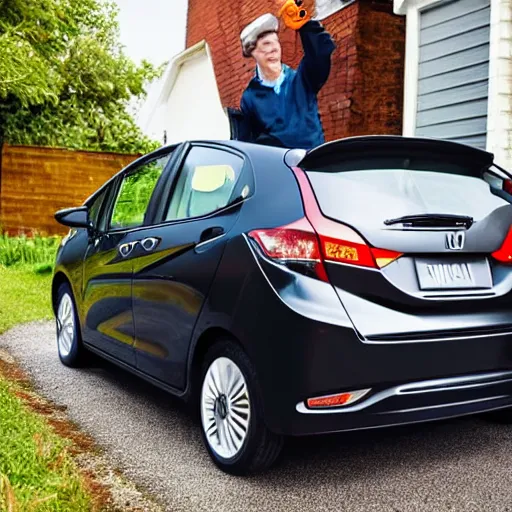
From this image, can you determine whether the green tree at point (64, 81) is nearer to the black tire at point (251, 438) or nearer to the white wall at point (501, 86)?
the white wall at point (501, 86)

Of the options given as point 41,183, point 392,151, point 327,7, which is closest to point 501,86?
point 327,7

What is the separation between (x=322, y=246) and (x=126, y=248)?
1.88 metres

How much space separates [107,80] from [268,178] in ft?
58.8

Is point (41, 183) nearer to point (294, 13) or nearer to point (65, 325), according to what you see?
point (294, 13)

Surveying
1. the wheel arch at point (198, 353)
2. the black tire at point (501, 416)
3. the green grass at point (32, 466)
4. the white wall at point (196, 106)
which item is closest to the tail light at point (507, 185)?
the black tire at point (501, 416)

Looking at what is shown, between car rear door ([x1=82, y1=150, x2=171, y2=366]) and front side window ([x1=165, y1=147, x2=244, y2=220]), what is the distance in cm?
36

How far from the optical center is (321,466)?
4156mm

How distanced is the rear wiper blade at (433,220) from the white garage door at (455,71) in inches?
210

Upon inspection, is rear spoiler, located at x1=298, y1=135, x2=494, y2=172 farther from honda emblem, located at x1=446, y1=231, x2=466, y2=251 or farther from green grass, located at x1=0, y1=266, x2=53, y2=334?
green grass, located at x1=0, y1=266, x2=53, y2=334

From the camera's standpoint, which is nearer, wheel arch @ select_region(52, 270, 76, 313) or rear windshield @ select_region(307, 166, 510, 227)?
rear windshield @ select_region(307, 166, 510, 227)

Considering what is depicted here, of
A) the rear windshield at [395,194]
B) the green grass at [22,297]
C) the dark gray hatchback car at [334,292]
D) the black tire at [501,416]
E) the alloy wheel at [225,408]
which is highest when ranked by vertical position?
the rear windshield at [395,194]

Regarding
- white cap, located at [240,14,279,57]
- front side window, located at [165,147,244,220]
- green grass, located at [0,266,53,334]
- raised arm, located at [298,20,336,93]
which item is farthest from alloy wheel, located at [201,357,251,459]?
white cap, located at [240,14,279,57]

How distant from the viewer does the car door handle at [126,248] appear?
508 cm

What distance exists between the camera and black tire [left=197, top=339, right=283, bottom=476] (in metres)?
3.75
